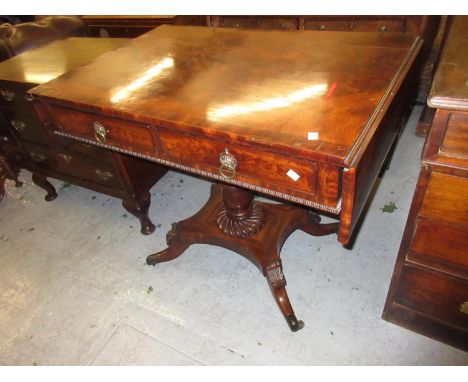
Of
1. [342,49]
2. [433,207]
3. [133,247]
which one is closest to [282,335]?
[433,207]

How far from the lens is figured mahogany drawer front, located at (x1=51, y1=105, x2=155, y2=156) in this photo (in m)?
1.10

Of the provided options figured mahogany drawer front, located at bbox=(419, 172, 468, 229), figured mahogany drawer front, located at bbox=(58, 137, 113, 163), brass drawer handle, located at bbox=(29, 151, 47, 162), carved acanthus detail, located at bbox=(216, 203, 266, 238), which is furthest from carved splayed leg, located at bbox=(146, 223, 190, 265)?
figured mahogany drawer front, located at bbox=(419, 172, 468, 229)

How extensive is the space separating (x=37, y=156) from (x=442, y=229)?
7.25 ft

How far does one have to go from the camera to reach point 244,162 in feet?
3.14

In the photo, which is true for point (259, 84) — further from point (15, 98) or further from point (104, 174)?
point (15, 98)

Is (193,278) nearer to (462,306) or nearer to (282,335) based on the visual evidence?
(282,335)

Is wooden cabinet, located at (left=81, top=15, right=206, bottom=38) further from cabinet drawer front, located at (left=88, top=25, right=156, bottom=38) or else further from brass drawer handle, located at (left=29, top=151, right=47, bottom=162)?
brass drawer handle, located at (left=29, top=151, right=47, bottom=162)

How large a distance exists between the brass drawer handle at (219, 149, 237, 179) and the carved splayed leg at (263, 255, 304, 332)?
0.69 meters

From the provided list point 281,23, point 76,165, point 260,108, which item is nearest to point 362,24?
point 281,23

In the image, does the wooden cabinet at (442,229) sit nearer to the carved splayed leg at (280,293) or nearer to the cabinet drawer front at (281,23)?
the carved splayed leg at (280,293)

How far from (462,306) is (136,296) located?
143 cm

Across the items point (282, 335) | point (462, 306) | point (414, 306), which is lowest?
point (282, 335)

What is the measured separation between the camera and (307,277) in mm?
1705

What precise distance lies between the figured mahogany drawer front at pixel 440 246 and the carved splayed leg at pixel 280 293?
576 millimetres
